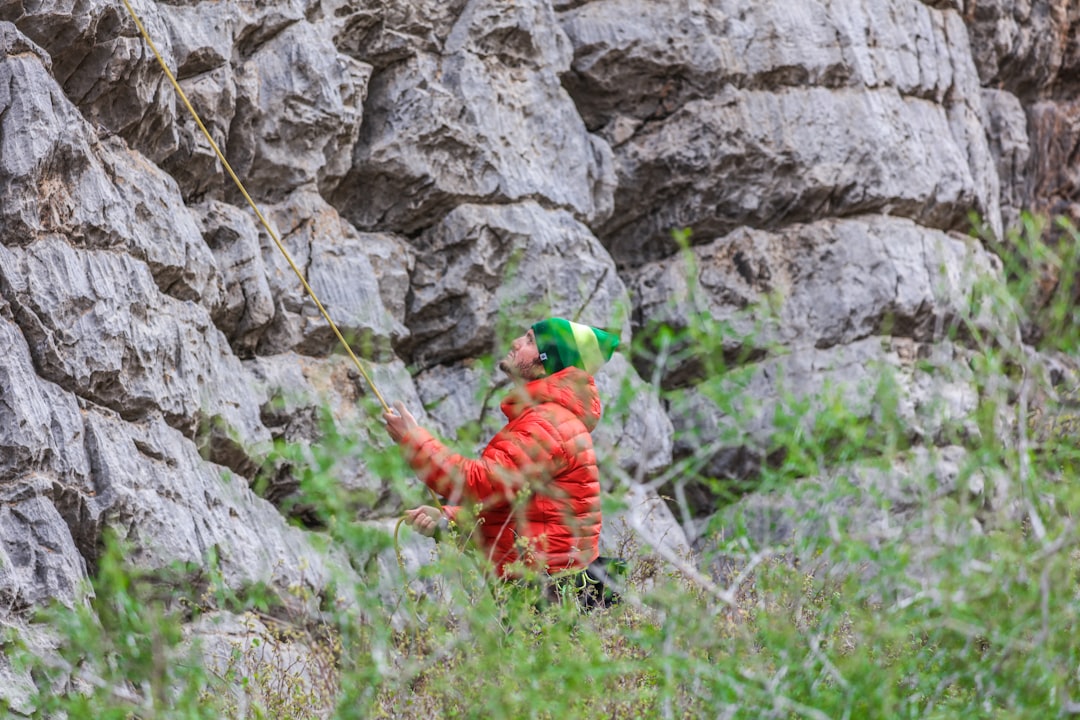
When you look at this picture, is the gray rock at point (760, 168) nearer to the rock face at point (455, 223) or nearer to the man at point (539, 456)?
the rock face at point (455, 223)

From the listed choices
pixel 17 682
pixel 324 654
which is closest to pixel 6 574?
pixel 17 682

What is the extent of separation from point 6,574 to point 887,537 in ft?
13.4

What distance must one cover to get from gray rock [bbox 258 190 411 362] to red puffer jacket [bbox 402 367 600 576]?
2.89 metres

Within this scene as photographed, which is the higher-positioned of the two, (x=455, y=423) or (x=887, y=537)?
(x=887, y=537)

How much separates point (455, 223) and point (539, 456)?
4.72m

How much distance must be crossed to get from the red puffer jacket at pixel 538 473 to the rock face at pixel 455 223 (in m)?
0.27

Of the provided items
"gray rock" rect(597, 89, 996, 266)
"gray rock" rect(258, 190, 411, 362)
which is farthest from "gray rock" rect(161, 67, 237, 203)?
"gray rock" rect(597, 89, 996, 266)

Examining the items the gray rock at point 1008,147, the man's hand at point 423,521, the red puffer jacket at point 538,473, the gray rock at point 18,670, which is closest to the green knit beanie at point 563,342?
the red puffer jacket at point 538,473

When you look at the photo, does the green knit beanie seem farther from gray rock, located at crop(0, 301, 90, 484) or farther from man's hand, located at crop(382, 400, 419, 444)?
gray rock, located at crop(0, 301, 90, 484)

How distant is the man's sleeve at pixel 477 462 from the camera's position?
211 inches

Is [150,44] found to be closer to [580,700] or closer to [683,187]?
[580,700]

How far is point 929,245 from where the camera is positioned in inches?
467

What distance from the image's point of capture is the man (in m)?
5.41

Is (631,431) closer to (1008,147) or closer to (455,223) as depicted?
(455,223)
